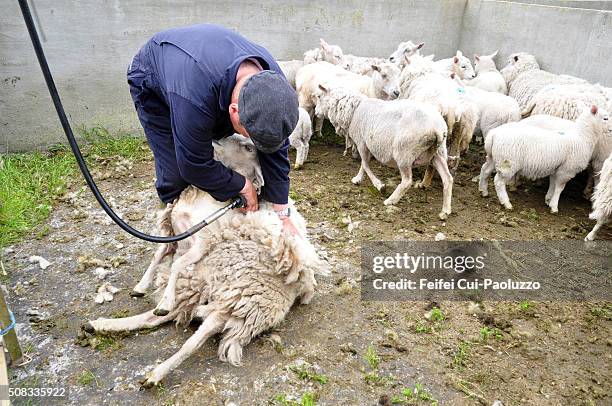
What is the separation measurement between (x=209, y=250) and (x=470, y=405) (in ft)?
5.76

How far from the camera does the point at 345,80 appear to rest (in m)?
5.82

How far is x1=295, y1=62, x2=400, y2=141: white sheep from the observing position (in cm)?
565

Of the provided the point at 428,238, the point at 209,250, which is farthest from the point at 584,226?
the point at 209,250

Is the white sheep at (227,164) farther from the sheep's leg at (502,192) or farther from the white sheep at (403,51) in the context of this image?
the white sheep at (403,51)

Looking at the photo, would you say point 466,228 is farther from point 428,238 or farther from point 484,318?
point 484,318

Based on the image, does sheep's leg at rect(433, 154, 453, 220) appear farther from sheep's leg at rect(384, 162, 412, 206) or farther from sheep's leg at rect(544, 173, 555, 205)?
sheep's leg at rect(544, 173, 555, 205)

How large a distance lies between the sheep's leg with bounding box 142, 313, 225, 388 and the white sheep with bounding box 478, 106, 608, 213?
3.35 meters

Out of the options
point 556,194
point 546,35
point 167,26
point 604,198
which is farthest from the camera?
point 546,35

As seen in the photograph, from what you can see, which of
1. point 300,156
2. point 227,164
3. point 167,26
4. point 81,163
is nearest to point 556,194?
point 300,156

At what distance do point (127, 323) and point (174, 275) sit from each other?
0.44m

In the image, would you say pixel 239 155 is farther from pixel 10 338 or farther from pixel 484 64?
pixel 484 64

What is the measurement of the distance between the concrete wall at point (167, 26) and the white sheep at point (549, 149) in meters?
1.42

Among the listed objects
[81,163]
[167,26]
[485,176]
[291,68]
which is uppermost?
[167,26]

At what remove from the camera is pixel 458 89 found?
4879 mm
